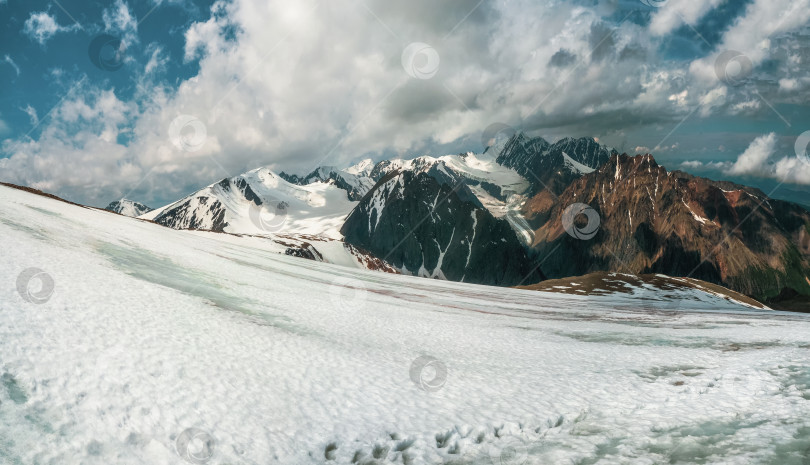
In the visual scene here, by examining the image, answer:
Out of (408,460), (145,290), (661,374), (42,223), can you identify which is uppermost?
(42,223)

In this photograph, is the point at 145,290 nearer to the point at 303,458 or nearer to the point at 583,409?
the point at 303,458

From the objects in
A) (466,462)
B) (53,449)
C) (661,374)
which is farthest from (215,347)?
(661,374)

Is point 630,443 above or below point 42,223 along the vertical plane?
below

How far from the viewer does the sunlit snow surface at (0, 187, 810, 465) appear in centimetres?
716

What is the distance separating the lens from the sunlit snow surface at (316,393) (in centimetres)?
716

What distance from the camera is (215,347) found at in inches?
432

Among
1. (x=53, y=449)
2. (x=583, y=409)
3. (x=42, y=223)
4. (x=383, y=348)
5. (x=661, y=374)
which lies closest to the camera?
(x=53, y=449)

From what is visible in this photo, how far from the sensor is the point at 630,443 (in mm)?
8195

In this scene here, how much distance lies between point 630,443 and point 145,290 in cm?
1623

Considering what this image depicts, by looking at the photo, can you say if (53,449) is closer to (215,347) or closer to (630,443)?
(215,347)

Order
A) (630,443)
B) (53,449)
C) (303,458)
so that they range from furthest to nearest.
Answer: (630,443) < (303,458) < (53,449)

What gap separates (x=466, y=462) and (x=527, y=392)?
4128 millimetres

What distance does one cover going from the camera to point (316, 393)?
31.3 feet

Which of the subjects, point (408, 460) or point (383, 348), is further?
point (383, 348)
